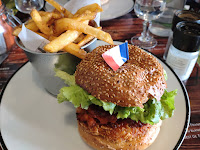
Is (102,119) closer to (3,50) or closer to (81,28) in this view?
(81,28)

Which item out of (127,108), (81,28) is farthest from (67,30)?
(127,108)

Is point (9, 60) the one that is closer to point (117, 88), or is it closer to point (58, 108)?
point (58, 108)

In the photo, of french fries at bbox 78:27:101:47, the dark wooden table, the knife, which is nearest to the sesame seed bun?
the dark wooden table

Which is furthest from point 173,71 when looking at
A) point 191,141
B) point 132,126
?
point 132,126

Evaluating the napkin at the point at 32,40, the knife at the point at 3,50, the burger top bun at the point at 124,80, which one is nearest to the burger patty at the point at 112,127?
the burger top bun at the point at 124,80

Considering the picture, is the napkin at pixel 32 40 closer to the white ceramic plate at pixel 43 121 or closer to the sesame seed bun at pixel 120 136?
the white ceramic plate at pixel 43 121

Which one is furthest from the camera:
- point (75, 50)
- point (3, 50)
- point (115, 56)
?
point (3, 50)
